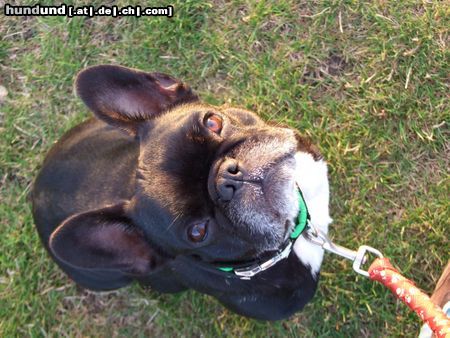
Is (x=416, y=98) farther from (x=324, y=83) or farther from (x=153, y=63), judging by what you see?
(x=153, y=63)

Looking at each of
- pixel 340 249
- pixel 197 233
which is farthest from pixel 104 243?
pixel 340 249

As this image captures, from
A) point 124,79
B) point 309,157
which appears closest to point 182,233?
point 124,79

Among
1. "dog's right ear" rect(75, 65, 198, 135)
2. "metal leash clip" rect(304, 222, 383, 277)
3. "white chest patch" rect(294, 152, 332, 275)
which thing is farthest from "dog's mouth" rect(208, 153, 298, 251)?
"dog's right ear" rect(75, 65, 198, 135)

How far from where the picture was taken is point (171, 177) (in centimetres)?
218

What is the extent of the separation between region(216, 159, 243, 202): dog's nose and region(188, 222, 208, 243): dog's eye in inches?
6.3

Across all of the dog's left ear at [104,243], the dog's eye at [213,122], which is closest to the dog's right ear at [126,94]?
the dog's eye at [213,122]

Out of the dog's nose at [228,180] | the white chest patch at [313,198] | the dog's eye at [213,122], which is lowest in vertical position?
the white chest patch at [313,198]

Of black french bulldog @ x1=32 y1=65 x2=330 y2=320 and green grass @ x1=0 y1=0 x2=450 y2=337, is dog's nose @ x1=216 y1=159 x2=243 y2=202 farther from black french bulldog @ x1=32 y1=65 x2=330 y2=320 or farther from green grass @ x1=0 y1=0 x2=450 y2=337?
green grass @ x1=0 y1=0 x2=450 y2=337

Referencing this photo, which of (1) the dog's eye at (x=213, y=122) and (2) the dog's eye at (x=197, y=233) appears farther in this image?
(1) the dog's eye at (x=213, y=122)

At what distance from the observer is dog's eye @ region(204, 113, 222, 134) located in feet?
7.59

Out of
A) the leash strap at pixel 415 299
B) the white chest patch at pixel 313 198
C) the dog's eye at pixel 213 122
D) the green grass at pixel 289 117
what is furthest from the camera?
the green grass at pixel 289 117

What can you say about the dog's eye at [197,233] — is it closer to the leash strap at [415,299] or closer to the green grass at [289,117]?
the leash strap at [415,299]

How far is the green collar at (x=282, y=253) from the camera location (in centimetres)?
240

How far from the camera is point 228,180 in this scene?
2133 mm
